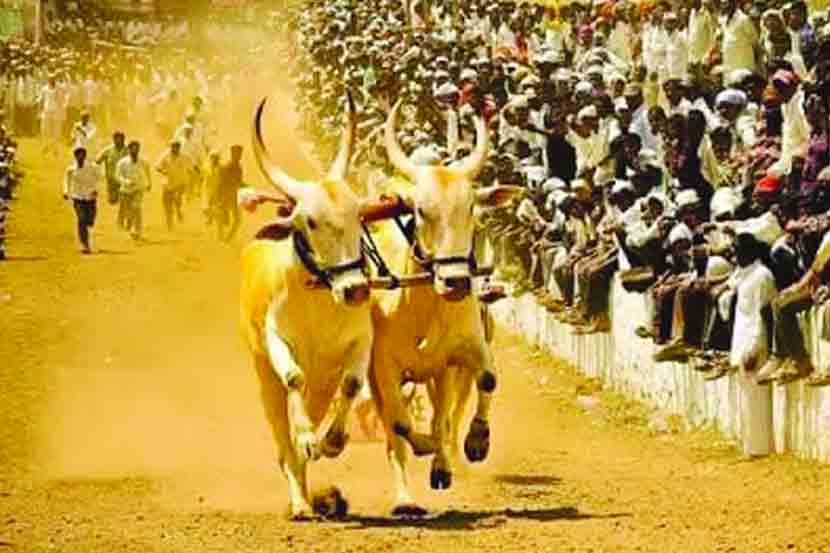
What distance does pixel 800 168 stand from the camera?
15.4 meters

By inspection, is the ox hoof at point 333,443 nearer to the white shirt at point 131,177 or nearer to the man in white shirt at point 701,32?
the man in white shirt at point 701,32

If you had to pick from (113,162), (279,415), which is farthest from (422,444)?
(113,162)

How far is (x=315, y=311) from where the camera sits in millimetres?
13930

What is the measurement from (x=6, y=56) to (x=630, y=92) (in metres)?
43.3

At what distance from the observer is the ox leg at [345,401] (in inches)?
528

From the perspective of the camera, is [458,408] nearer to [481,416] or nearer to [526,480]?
[526,480]

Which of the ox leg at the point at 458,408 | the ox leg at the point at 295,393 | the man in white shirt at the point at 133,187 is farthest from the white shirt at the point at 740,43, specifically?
the man in white shirt at the point at 133,187

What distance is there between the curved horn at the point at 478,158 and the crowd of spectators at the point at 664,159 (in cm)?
193

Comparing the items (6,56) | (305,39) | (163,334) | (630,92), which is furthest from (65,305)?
(6,56)

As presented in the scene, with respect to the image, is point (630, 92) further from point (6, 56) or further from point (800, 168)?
point (6, 56)

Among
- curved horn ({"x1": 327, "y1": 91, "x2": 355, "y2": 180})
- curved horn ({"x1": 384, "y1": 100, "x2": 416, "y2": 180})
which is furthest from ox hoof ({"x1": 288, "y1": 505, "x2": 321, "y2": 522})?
curved horn ({"x1": 384, "y1": 100, "x2": 416, "y2": 180})

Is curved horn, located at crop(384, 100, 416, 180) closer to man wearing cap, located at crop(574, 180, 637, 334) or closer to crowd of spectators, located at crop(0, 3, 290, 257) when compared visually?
man wearing cap, located at crop(574, 180, 637, 334)

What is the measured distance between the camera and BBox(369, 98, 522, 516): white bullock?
45.4ft

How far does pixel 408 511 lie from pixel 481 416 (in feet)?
2.30
